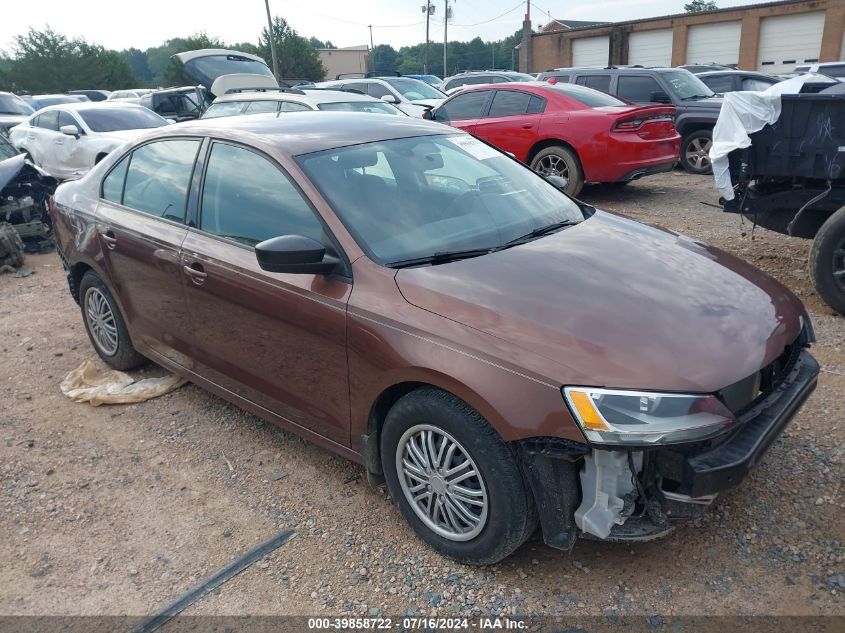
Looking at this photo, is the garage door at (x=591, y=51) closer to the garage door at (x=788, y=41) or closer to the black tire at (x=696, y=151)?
the garage door at (x=788, y=41)

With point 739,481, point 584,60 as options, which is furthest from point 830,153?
point 584,60

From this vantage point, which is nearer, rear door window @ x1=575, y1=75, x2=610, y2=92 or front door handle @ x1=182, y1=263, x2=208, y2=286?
front door handle @ x1=182, y1=263, x2=208, y2=286

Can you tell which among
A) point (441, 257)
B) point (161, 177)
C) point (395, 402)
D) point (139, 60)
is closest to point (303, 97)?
point (161, 177)

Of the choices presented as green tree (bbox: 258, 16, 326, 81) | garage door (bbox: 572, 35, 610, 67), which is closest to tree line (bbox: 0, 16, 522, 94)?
green tree (bbox: 258, 16, 326, 81)

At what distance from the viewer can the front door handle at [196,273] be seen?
3.53 m

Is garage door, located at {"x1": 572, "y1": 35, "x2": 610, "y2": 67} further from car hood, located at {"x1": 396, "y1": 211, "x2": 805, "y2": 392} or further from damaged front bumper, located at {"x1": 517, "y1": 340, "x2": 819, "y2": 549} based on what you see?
damaged front bumper, located at {"x1": 517, "y1": 340, "x2": 819, "y2": 549}

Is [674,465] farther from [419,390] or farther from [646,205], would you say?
[646,205]

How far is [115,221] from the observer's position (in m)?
4.22

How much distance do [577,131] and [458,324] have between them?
7355mm

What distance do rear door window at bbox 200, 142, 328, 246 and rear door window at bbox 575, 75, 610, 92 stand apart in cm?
1005

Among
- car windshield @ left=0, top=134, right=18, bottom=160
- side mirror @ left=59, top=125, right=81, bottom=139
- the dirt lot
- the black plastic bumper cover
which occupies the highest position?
side mirror @ left=59, top=125, right=81, bottom=139

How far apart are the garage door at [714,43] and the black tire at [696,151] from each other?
2534cm

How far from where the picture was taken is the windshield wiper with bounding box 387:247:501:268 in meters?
2.91

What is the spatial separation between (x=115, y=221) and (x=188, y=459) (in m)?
1.58
